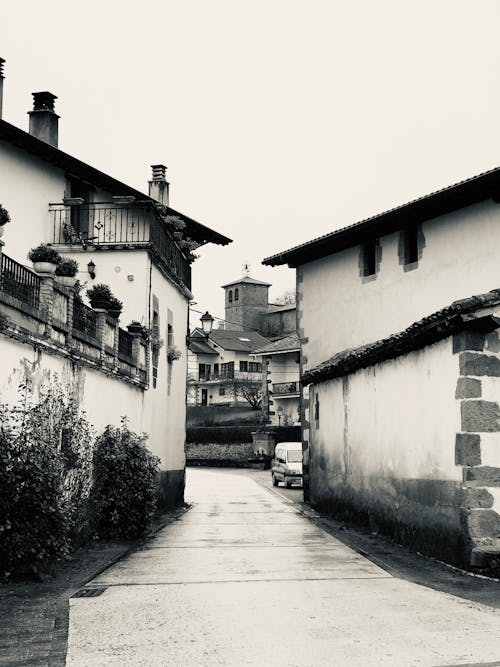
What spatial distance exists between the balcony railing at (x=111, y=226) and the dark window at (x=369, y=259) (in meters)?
5.28

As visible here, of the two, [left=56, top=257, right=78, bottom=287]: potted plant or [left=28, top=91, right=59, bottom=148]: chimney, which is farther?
[left=28, top=91, right=59, bottom=148]: chimney

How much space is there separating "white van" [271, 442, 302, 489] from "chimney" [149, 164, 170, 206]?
1204 centimetres

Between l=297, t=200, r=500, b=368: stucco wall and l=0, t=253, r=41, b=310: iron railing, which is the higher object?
l=297, t=200, r=500, b=368: stucco wall

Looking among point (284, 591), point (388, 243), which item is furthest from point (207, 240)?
point (284, 591)

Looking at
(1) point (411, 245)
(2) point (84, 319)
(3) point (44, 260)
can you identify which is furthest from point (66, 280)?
(1) point (411, 245)

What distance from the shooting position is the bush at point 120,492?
14469 mm

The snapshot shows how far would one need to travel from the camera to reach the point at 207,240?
29.1m

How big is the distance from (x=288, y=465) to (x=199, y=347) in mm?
48886

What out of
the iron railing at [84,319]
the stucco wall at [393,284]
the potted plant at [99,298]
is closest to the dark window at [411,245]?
the stucco wall at [393,284]

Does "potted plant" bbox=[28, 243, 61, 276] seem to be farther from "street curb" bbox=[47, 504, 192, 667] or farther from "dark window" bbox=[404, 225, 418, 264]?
"dark window" bbox=[404, 225, 418, 264]

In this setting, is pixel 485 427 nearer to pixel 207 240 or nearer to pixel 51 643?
pixel 51 643

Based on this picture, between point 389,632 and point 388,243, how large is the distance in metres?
15.7

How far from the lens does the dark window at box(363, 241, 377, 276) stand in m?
22.7

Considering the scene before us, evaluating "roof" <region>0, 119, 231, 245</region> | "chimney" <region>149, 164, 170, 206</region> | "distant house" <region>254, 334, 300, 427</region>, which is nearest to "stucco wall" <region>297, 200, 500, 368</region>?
"roof" <region>0, 119, 231, 245</region>
